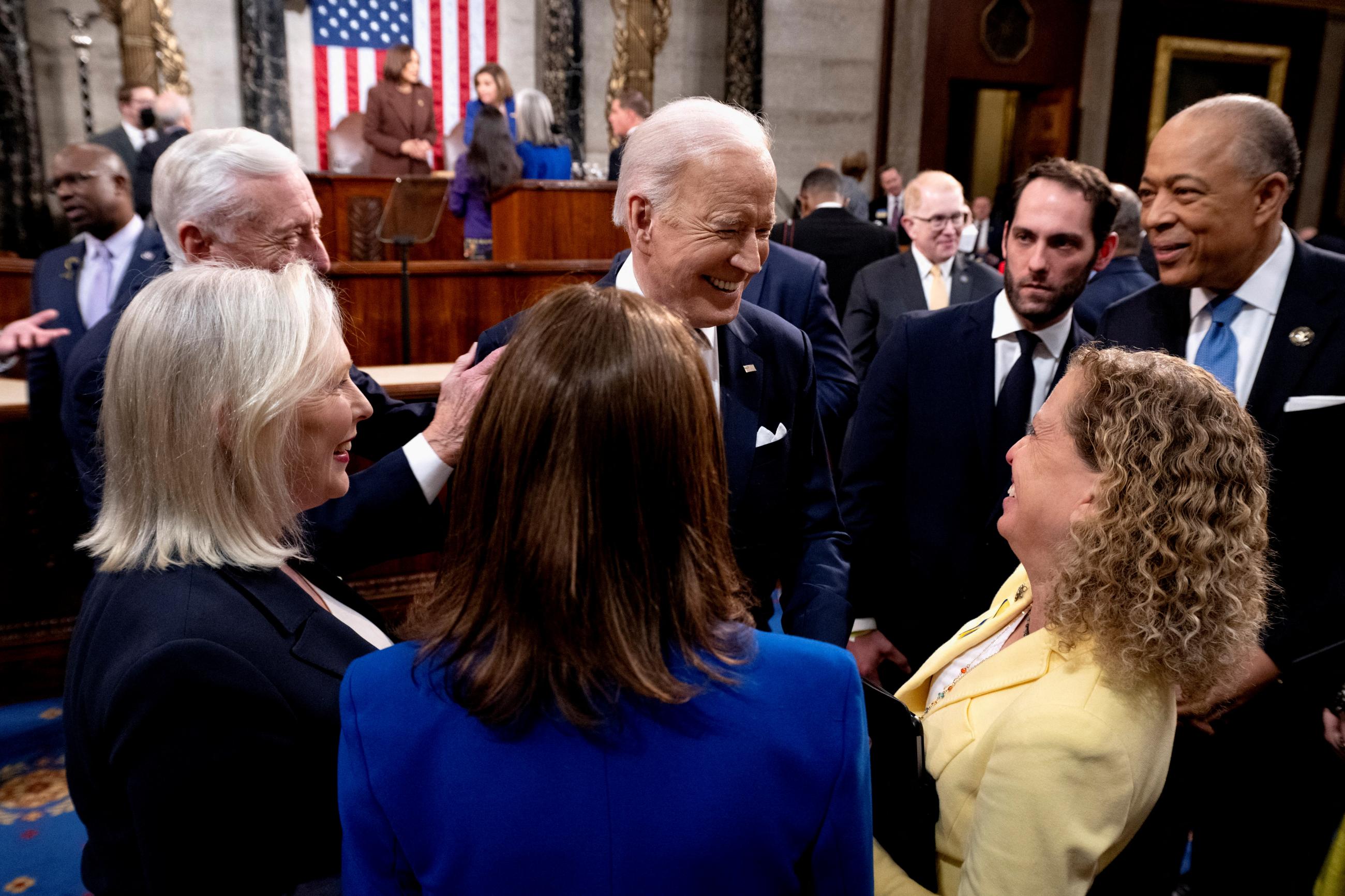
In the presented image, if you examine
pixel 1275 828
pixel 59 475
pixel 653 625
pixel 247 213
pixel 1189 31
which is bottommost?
A: pixel 1275 828

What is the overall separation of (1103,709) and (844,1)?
34.2 ft

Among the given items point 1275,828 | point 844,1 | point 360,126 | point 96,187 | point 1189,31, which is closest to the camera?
point 1275,828

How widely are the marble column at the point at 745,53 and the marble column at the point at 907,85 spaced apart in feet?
5.20

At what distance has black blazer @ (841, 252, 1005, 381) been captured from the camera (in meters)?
4.22

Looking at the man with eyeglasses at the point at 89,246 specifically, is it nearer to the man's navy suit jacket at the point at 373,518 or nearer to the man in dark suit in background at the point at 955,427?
the man's navy suit jacket at the point at 373,518

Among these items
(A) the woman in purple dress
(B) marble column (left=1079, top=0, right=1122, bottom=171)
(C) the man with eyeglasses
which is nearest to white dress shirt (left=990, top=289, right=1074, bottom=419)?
(C) the man with eyeglasses

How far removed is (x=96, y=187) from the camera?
141 inches

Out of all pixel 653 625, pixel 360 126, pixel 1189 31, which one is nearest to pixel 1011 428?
pixel 653 625

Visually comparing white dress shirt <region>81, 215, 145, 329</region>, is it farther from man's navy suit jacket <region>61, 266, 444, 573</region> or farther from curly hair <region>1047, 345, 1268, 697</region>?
curly hair <region>1047, 345, 1268, 697</region>

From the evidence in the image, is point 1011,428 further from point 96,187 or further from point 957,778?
point 96,187

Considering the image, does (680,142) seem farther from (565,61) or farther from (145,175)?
(565,61)

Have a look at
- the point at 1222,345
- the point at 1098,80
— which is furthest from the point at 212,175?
the point at 1098,80

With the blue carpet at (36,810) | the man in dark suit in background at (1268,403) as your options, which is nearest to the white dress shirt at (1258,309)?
the man in dark suit in background at (1268,403)

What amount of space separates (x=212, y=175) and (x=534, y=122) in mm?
5246
